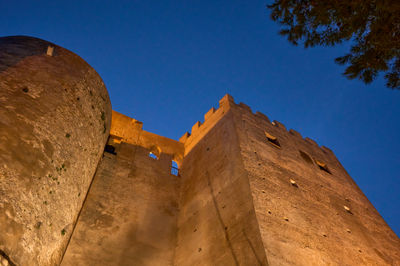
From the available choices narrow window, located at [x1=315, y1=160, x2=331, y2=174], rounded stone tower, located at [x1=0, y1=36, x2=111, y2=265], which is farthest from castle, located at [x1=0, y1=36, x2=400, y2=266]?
narrow window, located at [x1=315, y1=160, x2=331, y2=174]

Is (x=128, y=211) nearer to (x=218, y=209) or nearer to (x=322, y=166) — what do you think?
(x=218, y=209)

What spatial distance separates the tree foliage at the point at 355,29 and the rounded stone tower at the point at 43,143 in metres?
5.35

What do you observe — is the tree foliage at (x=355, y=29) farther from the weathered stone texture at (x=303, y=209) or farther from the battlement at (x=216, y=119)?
the battlement at (x=216, y=119)

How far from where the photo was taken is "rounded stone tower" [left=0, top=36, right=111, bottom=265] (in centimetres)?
536

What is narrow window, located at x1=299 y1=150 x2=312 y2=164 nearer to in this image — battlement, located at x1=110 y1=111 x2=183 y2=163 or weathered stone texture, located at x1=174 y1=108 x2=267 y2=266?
weathered stone texture, located at x1=174 y1=108 x2=267 y2=266

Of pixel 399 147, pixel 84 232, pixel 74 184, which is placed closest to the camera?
pixel 74 184

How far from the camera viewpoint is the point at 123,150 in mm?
11023

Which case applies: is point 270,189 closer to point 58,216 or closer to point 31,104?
point 58,216

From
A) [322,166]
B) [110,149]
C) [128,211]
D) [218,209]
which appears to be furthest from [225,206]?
[322,166]

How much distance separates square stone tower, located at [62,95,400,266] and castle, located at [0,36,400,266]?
0.04 metres

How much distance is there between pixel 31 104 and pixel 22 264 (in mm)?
3269

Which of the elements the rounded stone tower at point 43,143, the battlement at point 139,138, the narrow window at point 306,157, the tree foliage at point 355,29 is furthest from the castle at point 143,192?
the tree foliage at point 355,29

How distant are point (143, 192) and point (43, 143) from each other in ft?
14.4

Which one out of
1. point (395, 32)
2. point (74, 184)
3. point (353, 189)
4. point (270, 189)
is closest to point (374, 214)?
point (353, 189)
